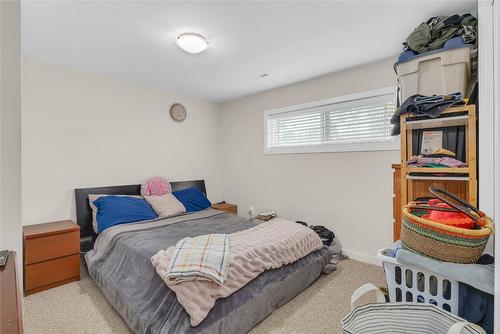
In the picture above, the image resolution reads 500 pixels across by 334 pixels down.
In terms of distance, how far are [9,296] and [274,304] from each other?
1.67 meters

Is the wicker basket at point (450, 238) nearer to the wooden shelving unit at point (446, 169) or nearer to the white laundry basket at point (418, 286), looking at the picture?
the white laundry basket at point (418, 286)

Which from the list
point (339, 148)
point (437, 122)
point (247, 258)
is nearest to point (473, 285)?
point (437, 122)

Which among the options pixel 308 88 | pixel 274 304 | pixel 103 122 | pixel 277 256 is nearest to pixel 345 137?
pixel 308 88

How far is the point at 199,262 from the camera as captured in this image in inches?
Result: 64.7

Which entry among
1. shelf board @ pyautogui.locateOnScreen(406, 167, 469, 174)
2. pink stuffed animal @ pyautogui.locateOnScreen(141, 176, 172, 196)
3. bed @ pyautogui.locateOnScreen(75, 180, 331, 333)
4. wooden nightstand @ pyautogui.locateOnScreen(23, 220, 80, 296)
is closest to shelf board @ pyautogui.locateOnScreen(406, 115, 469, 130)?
shelf board @ pyautogui.locateOnScreen(406, 167, 469, 174)

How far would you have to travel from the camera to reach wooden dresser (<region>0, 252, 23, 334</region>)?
2.28ft

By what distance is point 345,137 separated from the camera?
314cm

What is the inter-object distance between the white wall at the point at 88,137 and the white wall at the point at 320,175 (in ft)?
2.97

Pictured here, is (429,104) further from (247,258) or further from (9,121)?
(9,121)

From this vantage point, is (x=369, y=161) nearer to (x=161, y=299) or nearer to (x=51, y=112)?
(x=161, y=299)

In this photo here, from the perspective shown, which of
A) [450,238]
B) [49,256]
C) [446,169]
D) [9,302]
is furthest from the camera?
[49,256]

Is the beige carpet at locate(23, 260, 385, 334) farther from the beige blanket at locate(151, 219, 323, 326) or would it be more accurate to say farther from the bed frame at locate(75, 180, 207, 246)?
the bed frame at locate(75, 180, 207, 246)

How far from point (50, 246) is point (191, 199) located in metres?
1.70

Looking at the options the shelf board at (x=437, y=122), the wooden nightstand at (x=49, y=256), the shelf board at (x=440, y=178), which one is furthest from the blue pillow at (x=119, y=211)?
the shelf board at (x=437, y=122)
